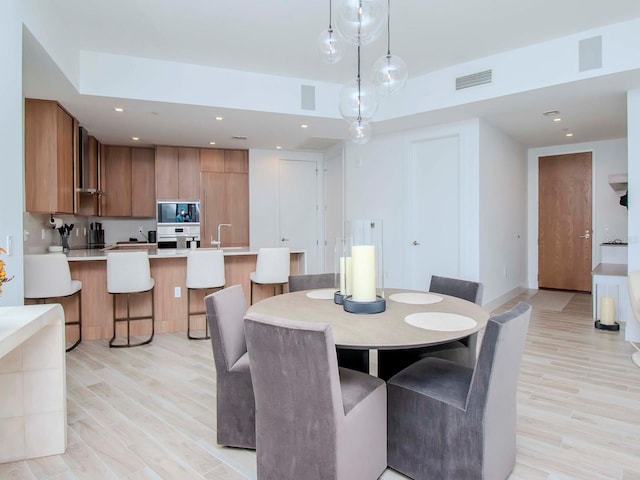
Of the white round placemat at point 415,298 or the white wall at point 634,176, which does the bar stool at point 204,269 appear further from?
the white wall at point 634,176

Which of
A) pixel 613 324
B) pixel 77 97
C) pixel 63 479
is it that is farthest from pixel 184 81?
pixel 613 324

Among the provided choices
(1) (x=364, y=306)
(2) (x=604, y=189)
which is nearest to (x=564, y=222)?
(2) (x=604, y=189)

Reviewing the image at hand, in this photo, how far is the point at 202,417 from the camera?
241 cm

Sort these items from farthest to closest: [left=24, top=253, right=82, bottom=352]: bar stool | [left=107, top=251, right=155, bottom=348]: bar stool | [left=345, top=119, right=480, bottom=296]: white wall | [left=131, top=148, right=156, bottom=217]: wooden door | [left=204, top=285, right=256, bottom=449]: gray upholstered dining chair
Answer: [left=131, top=148, right=156, bottom=217]: wooden door → [left=345, top=119, right=480, bottom=296]: white wall → [left=107, top=251, right=155, bottom=348]: bar stool → [left=24, top=253, right=82, bottom=352]: bar stool → [left=204, top=285, right=256, bottom=449]: gray upholstered dining chair

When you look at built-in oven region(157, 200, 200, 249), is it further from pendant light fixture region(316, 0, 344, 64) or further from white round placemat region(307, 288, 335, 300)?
pendant light fixture region(316, 0, 344, 64)

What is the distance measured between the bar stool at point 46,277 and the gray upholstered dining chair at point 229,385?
2285mm

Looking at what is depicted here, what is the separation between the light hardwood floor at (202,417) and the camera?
6.23 feet

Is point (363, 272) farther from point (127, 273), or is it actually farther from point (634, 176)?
point (634, 176)

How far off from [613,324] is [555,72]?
2822 mm

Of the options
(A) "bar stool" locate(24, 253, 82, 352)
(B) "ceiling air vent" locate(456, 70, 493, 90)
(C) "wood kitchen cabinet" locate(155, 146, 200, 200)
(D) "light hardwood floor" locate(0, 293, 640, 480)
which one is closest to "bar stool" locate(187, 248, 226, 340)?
(D) "light hardwood floor" locate(0, 293, 640, 480)

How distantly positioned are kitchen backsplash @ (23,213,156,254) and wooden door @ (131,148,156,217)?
47 cm

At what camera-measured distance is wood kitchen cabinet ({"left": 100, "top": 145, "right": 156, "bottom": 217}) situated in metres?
6.17

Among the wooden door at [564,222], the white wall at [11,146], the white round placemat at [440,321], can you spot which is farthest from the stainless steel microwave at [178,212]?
the wooden door at [564,222]

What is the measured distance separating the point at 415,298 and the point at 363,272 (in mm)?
567
